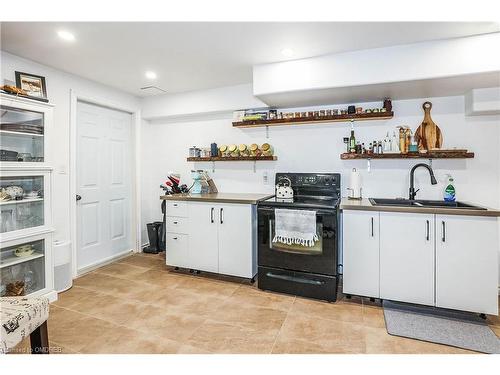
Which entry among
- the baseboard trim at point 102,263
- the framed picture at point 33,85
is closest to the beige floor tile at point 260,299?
the baseboard trim at point 102,263

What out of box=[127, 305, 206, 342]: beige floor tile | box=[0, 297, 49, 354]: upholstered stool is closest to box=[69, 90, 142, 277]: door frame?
box=[127, 305, 206, 342]: beige floor tile

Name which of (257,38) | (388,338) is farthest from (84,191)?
(388,338)

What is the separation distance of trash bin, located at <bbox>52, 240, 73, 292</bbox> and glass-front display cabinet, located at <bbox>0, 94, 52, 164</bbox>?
896 millimetres

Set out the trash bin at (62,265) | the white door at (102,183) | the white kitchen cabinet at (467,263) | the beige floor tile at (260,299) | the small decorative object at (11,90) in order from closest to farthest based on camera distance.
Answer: the white kitchen cabinet at (467,263) → the small decorative object at (11,90) → the beige floor tile at (260,299) → the trash bin at (62,265) → the white door at (102,183)

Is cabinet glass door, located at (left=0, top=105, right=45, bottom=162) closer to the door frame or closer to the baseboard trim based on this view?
the door frame

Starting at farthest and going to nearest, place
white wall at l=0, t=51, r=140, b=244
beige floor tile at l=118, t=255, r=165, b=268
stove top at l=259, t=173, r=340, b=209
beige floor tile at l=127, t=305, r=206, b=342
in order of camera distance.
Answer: beige floor tile at l=118, t=255, r=165, b=268, stove top at l=259, t=173, r=340, b=209, white wall at l=0, t=51, r=140, b=244, beige floor tile at l=127, t=305, r=206, b=342

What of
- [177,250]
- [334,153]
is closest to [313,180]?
[334,153]

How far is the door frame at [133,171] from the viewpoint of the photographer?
124 inches

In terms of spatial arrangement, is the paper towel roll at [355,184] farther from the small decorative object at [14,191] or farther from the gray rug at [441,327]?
the small decorative object at [14,191]

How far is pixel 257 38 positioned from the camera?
226 centimetres

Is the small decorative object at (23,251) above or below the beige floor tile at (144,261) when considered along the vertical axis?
above

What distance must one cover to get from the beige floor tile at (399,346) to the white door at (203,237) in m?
1.73

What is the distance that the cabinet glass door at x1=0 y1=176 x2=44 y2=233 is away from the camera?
2422 mm

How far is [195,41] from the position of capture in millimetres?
2330
